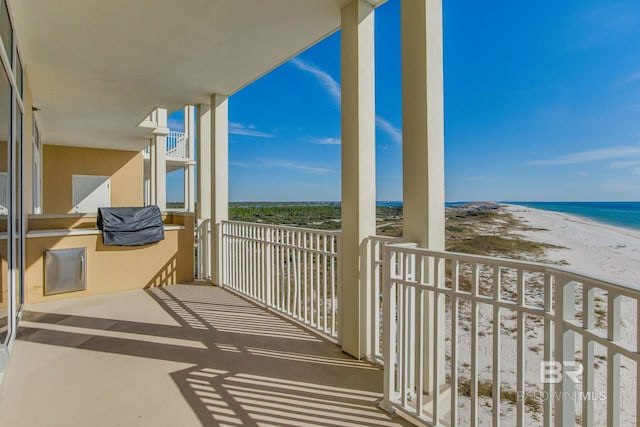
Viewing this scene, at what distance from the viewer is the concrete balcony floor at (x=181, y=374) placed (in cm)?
187

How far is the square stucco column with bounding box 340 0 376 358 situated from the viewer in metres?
2.57

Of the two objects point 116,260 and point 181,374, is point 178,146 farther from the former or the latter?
A: point 181,374

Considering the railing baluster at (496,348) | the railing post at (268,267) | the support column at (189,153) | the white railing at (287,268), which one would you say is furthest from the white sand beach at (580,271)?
the support column at (189,153)

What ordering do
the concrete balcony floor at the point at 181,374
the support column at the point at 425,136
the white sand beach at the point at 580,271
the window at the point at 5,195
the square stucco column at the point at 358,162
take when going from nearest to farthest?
the concrete balcony floor at the point at 181,374 < the support column at the point at 425,136 < the window at the point at 5,195 < the square stucco column at the point at 358,162 < the white sand beach at the point at 580,271

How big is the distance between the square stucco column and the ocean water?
34.8 ft

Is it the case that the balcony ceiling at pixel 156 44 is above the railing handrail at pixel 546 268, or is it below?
above

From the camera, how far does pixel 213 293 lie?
4395 mm

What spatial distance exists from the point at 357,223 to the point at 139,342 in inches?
84.2

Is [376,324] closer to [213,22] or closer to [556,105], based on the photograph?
[213,22]

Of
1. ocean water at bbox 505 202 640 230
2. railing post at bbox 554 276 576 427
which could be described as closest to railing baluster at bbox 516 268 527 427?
railing post at bbox 554 276 576 427

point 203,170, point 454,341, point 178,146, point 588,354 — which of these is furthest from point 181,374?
point 178,146

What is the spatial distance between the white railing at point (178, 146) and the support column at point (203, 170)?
5755 millimetres

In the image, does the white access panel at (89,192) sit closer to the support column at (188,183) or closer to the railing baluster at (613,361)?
the support column at (188,183)

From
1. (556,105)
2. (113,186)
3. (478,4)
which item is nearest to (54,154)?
(113,186)
